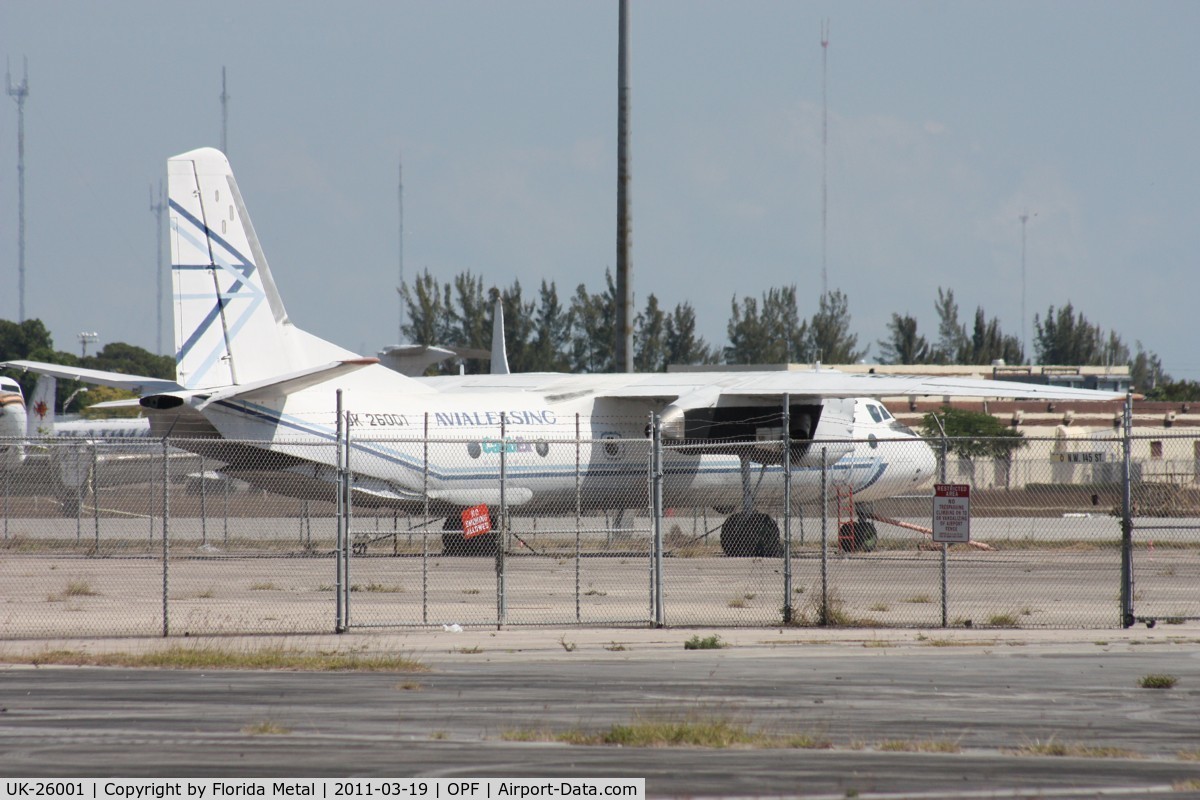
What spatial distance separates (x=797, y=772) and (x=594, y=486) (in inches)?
791

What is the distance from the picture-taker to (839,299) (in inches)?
4031

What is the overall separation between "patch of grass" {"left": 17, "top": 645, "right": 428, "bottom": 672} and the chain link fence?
6.04ft

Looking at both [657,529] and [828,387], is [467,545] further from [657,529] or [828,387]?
[657,529]

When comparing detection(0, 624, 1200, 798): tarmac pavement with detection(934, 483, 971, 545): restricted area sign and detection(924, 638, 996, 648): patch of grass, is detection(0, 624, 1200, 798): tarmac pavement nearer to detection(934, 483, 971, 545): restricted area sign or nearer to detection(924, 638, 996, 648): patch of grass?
detection(924, 638, 996, 648): patch of grass

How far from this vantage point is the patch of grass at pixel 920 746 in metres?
9.60

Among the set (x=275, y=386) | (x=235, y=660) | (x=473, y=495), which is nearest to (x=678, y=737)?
(x=235, y=660)

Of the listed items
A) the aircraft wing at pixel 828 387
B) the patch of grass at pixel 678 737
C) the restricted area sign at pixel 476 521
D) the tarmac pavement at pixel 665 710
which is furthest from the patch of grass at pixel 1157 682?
the aircraft wing at pixel 828 387

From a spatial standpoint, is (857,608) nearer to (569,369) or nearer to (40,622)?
(40,622)

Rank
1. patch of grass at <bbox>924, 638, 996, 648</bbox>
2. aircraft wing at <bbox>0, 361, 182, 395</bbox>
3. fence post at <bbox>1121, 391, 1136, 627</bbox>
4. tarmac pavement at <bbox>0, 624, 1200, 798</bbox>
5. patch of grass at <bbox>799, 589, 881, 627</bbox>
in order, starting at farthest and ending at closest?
aircraft wing at <bbox>0, 361, 182, 395</bbox> → patch of grass at <bbox>799, 589, 881, 627</bbox> → fence post at <bbox>1121, 391, 1136, 627</bbox> → patch of grass at <bbox>924, 638, 996, 648</bbox> → tarmac pavement at <bbox>0, 624, 1200, 798</bbox>

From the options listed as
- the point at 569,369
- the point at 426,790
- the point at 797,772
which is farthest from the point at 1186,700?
the point at 569,369

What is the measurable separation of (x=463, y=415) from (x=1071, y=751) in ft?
61.6

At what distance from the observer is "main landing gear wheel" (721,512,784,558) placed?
1110 inches

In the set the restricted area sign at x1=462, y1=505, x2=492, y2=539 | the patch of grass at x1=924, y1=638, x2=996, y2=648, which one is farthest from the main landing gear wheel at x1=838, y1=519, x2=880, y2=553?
the restricted area sign at x1=462, y1=505, x2=492, y2=539

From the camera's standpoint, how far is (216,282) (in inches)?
974
